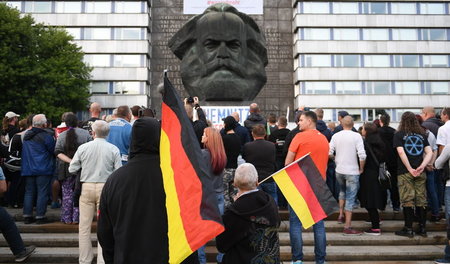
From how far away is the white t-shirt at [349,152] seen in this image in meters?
6.23

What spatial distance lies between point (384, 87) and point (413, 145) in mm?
37312

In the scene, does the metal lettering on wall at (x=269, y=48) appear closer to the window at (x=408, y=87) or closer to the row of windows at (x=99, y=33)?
the row of windows at (x=99, y=33)

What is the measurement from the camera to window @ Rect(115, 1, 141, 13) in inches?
1532

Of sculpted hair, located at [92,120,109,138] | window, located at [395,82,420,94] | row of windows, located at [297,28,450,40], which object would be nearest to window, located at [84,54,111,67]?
row of windows, located at [297,28,450,40]

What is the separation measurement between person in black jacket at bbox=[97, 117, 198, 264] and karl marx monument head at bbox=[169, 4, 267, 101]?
28.8 ft

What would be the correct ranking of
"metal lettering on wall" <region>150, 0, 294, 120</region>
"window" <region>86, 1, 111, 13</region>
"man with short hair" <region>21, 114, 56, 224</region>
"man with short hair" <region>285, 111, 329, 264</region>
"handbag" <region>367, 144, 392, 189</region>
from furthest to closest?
"window" <region>86, 1, 111, 13</region>, "metal lettering on wall" <region>150, 0, 294, 120</region>, "handbag" <region>367, 144, 392, 189</region>, "man with short hair" <region>21, 114, 56, 224</region>, "man with short hair" <region>285, 111, 329, 264</region>

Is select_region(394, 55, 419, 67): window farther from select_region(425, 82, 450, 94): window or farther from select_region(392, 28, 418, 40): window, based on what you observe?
select_region(425, 82, 450, 94): window

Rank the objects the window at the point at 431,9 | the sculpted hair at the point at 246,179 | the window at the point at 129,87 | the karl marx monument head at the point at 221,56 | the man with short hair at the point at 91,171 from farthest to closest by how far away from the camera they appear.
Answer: the window at the point at 431,9 < the window at the point at 129,87 < the karl marx monument head at the point at 221,56 < the man with short hair at the point at 91,171 < the sculpted hair at the point at 246,179

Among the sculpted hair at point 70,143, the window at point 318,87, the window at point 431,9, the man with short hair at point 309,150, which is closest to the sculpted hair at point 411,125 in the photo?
the man with short hair at point 309,150

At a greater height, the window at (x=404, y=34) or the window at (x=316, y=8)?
the window at (x=316, y=8)

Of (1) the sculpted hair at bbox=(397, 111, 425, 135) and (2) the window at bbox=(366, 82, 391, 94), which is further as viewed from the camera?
(2) the window at bbox=(366, 82, 391, 94)

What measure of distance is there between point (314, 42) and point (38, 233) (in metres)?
36.7

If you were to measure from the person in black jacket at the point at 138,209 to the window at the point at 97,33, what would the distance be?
3958 centimetres

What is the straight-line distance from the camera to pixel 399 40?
41062 millimetres
